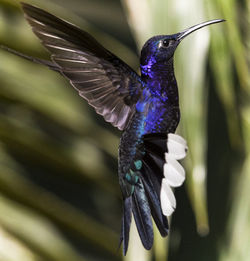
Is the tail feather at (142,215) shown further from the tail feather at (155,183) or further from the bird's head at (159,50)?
the bird's head at (159,50)

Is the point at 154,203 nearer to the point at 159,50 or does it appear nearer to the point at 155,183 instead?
the point at 155,183

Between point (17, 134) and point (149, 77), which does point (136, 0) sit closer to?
point (149, 77)

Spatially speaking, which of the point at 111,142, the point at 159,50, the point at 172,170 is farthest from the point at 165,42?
the point at 111,142

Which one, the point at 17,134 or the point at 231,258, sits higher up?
the point at 17,134

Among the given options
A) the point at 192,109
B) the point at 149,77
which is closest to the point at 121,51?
the point at 192,109

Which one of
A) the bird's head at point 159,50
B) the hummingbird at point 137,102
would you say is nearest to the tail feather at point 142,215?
the hummingbird at point 137,102

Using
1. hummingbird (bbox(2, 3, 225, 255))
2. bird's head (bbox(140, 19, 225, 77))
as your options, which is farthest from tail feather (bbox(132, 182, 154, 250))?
bird's head (bbox(140, 19, 225, 77))
